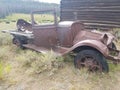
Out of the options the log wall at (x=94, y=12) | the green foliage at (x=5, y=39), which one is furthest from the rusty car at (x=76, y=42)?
→ the log wall at (x=94, y=12)

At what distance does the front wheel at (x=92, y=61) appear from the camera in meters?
4.40

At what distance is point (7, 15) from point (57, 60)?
21.9 meters

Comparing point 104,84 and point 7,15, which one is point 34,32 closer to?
point 104,84

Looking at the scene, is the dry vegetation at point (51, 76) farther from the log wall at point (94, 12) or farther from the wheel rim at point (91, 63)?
the log wall at point (94, 12)

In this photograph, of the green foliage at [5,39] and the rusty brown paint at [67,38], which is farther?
the green foliage at [5,39]

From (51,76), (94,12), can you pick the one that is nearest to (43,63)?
(51,76)

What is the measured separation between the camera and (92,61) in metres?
4.50

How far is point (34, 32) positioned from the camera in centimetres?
605

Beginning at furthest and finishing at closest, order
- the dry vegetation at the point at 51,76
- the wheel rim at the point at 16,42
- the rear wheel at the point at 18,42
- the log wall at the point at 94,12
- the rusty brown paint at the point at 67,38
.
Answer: the log wall at the point at 94,12 < the wheel rim at the point at 16,42 < the rear wheel at the point at 18,42 < the rusty brown paint at the point at 67,38 < the dry vegetation at the point at 51,76

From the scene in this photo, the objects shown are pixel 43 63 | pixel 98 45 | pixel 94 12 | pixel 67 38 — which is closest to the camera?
pixel 98 45

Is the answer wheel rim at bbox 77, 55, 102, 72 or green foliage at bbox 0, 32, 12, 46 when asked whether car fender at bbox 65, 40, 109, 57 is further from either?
green foliage at bbox 0, 32, 12, 46

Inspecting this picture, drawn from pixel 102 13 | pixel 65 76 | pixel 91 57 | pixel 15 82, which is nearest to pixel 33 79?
pixel 15 82

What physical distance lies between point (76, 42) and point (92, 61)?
2.82 feet

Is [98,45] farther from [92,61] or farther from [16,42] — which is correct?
[16,42]
